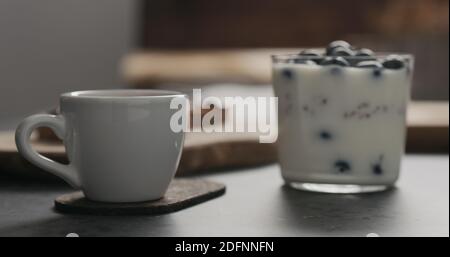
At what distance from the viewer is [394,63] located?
33.8 inches

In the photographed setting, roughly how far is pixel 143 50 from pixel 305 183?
412cm

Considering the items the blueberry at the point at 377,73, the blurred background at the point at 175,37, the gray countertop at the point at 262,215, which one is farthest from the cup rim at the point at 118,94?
the blurred background at the point at 175,37

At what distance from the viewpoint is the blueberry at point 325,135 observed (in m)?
0.85

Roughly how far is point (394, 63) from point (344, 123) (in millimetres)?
83

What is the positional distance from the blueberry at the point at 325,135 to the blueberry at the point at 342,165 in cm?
3

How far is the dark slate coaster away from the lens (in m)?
0.71

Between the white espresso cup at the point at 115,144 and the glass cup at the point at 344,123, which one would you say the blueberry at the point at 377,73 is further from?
the white espresso cup at the point at 115,144

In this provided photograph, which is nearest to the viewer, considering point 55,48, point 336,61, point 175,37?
point 336,61

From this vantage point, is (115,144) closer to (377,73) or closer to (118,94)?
(118,94)

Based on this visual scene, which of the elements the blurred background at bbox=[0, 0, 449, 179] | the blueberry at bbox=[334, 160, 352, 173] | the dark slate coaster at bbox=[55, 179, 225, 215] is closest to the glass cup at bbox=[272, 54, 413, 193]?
the blueberry at bbox=[334, 160, 352, 173]

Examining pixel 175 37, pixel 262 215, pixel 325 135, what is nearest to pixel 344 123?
pixel 325 135

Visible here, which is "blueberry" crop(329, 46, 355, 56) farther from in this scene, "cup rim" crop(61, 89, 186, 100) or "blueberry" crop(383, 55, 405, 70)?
"cup rim" crop(61, 89, 186, 100)

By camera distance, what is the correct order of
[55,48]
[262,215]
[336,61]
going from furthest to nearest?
[55,48], [336,61], [262,215]

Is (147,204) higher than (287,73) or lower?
lower
